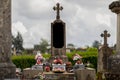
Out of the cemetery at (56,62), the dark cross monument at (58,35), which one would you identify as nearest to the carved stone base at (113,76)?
the cemetery at (56,62)

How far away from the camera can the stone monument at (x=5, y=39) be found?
1438 cm

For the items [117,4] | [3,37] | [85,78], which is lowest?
[85,78]

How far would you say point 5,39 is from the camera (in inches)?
569

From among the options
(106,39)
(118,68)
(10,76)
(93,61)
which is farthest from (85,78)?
(93,61)

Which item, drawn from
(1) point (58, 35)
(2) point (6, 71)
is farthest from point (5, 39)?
(1) point (58, 35)

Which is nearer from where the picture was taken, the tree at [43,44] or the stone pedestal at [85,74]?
the stone pedestal at [85,74]

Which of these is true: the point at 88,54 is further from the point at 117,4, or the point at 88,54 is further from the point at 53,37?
the point at 117,4

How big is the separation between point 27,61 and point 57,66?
1460 cm

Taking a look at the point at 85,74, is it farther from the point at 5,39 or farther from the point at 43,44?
the point at 43,44

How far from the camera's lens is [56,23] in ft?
80.9

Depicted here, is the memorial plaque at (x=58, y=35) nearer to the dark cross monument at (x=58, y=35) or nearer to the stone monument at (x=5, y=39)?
the dark cross monument at (x=58, y=35)

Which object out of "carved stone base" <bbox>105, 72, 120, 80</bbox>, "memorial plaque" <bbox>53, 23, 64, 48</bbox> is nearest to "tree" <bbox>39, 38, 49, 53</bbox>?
"memorial plaque" <bbox>53, 23, 64, 48</bbox>

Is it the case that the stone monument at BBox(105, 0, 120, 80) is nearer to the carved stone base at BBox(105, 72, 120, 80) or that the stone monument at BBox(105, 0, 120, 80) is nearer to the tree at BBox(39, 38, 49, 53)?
the carved stone base at BBox(105, 72, 120, 80)

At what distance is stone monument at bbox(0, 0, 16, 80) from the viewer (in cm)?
1438
